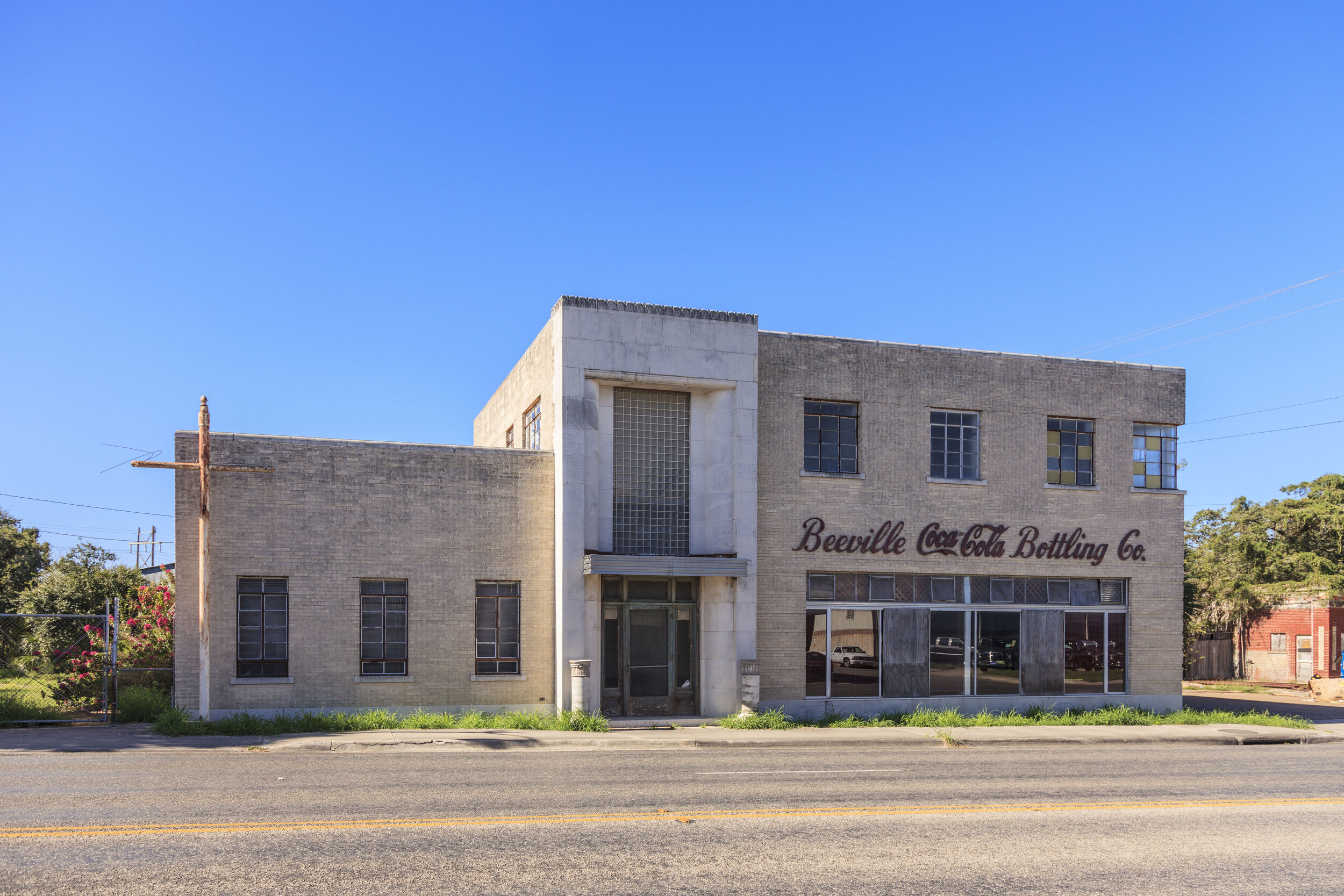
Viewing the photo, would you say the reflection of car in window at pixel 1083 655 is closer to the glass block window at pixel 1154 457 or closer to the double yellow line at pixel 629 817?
the glass block window at pixel 1154 457

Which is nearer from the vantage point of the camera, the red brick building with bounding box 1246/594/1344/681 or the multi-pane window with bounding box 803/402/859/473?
the multi-pane window with bounding box 803/402/859/473

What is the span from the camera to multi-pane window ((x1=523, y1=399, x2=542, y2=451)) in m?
22.7

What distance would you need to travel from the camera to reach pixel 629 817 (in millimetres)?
10320

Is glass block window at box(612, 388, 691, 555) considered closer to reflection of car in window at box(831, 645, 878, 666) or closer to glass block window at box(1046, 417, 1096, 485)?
reflection of car in window at box(831, 645, 878, 666)

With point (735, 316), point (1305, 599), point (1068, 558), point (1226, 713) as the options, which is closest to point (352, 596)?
point (735, 316)

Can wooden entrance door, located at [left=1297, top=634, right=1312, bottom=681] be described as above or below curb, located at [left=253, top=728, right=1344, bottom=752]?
below

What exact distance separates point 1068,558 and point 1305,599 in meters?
18.1

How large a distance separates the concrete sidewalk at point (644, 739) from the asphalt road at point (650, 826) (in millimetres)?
1156

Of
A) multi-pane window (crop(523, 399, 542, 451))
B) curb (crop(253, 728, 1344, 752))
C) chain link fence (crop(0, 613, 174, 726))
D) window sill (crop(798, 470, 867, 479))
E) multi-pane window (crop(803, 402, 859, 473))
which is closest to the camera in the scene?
curb (crop(253, 728, 1344, 752))

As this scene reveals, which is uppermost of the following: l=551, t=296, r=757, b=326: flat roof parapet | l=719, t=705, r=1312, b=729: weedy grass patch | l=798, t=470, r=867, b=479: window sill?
l=551, t=296, r=757, b=326: flat roof parapet

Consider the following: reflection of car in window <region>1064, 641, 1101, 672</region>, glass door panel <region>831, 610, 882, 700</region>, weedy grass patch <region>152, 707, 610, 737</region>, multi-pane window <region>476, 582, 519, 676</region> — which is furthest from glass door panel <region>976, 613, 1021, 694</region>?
multi-pane window <region>476, 582, 519, 676</region>

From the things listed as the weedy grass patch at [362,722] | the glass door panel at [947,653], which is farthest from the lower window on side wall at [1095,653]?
the weedy grass patch at [362,722]

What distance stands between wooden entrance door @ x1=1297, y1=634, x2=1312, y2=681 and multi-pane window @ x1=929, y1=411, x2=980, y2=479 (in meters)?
20.8

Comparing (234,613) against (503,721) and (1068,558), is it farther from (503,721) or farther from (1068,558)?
(1068,558)
